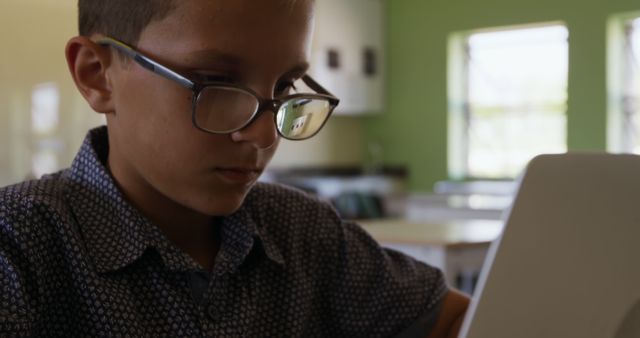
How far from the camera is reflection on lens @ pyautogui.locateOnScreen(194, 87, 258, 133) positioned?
0.72m

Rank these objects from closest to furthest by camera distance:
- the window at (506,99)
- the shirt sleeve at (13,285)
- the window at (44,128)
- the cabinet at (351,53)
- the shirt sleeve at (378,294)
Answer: the shirt sleeve at (13,285), the shirt sleeve at (378,294), the window at (44,128), the window at (506,99), the cabinet at (351,53)

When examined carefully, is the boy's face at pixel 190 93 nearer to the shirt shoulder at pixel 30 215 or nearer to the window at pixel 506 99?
the shirt shoulder at pixel 30 215

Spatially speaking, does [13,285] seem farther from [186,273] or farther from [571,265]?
[571,265]

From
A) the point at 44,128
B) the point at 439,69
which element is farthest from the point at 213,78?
the point at 439,69

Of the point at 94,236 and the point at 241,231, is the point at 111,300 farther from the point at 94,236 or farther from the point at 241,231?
the point at 241,231

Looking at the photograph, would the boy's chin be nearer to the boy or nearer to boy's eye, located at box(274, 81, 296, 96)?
the boy

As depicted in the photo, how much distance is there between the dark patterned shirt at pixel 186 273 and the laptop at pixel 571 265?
13.5 inches

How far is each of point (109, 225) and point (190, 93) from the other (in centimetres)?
17

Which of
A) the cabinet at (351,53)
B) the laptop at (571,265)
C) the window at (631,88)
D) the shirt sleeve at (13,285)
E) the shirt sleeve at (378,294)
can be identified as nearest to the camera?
the laptop at (571,265)

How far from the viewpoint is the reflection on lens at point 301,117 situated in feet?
2.48

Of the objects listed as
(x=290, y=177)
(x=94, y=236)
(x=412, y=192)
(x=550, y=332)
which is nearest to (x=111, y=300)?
(x=94, y=236)

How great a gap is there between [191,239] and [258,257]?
3.7 inches

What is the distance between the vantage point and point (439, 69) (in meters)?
6.05

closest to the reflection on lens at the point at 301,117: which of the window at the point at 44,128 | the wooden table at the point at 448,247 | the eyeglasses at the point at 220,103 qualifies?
the eyeglasses at the point at 220,103
